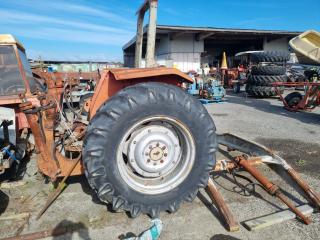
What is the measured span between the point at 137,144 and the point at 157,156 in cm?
22

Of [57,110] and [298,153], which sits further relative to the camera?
[298,153]

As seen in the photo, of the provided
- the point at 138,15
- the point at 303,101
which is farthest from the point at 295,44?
the point at 138,15

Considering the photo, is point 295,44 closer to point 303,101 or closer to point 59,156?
point 303,101

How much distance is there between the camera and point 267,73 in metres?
11.1

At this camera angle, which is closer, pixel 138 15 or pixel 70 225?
pixel 70 225

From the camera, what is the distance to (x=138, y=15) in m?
3.63

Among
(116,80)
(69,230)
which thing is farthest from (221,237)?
(116,80)

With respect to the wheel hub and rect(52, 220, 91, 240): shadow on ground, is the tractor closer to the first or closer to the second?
the wheel hub

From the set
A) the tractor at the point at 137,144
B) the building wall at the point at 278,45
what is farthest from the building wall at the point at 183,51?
the tractor at the point at 137,144

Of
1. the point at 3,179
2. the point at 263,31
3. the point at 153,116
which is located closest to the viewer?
the point at 153,116

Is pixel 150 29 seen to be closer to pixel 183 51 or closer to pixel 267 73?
pixel 267 73

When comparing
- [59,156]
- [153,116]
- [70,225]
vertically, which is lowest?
[70,225]

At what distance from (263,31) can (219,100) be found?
13.4m

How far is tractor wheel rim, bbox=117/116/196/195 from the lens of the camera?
2465 millimetres
